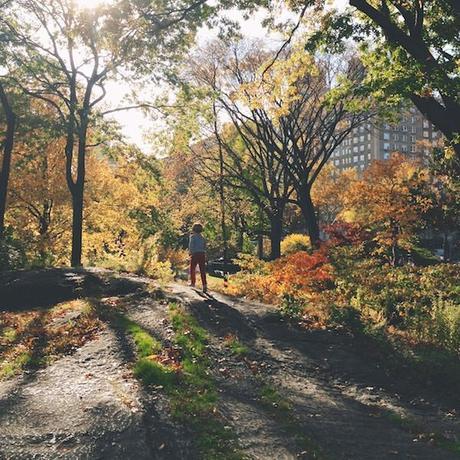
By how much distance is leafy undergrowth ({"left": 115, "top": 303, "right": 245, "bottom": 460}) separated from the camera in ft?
15.7

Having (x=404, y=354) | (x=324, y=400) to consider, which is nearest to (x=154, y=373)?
(x=324, y=400)

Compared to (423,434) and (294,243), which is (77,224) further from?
(294,243)

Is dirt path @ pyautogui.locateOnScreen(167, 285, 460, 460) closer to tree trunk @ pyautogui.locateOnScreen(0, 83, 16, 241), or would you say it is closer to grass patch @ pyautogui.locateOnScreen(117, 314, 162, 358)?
grass patch @ pyautogui.locateOnScreen(117, 314, 162, 358)

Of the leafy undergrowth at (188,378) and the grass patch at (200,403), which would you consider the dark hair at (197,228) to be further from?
the grass patch at (200,403)

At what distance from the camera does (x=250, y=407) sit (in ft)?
19.0

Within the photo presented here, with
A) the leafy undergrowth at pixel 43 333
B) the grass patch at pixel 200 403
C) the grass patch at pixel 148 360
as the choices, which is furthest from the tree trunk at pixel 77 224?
the grass patch at pixel 200 403

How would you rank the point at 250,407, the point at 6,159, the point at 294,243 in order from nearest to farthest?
1. the point at 250,407
2. the point at 6,159
3. the point at 294,243

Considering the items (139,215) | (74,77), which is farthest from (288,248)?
(74,77)

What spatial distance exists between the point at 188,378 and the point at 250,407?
101cm

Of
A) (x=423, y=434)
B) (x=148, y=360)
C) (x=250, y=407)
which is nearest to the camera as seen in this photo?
(x=423, y=434)

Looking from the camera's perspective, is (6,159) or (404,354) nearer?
(404,354)

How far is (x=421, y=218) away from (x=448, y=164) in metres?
7.02

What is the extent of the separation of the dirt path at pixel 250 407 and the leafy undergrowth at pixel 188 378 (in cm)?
14

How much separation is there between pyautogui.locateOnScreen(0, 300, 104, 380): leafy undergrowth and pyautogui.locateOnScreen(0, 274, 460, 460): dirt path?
369 mm
